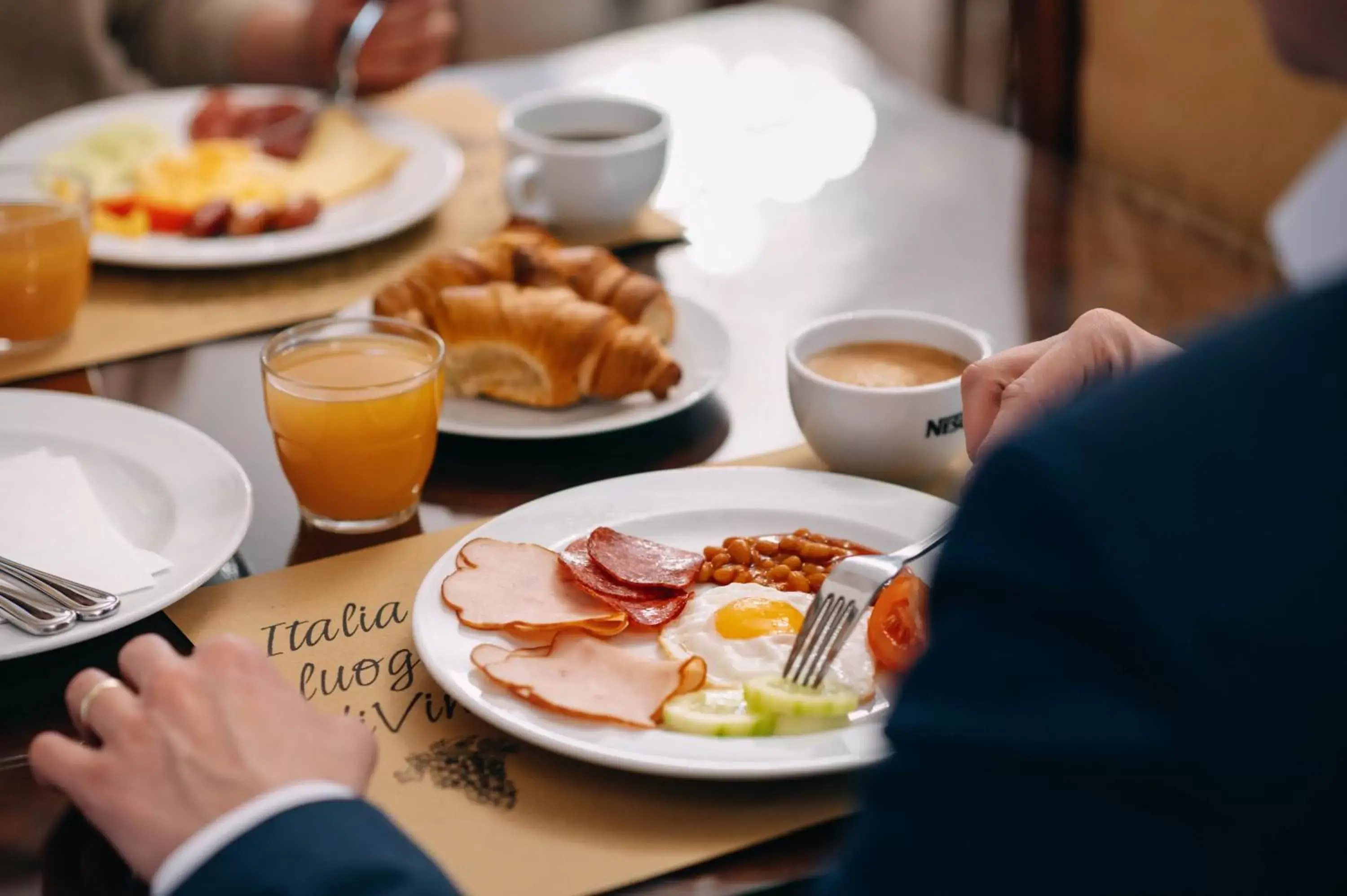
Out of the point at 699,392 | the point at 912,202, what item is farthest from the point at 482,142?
the point at 699,392

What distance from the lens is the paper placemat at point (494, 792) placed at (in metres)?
0.75

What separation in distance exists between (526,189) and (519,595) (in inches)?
31.8

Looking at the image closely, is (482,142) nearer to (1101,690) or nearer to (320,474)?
(320,474)

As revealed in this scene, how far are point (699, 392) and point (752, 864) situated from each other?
590 mm

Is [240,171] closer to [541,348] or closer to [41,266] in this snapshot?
[41,266]

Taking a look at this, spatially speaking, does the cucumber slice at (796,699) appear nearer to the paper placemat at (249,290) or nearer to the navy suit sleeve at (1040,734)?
the navy suit sleeve at (1040,734)

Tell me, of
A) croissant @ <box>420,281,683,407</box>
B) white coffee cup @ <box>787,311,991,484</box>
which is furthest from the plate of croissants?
white coffee cup @ <box>787,311,991,484</box>

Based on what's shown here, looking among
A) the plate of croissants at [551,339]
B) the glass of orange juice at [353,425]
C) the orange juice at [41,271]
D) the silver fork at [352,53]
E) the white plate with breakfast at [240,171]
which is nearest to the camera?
the glass of orange juice at [353,425]

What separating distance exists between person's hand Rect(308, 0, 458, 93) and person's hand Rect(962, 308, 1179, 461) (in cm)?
132

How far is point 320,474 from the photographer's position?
109 cm

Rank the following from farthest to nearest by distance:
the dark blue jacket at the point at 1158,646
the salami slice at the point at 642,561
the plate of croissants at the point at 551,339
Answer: the plate of croissants at the point at 551,339
the salami slice at the point at 642,561
the dark blue jacket at the point at 1158,646

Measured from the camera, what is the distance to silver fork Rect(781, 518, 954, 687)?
2.82 ft

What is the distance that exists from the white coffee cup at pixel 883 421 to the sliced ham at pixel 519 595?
28 centimetres

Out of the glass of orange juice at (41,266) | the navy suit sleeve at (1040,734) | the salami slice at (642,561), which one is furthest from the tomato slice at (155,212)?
the navy suit sleeve at (1040,734)
